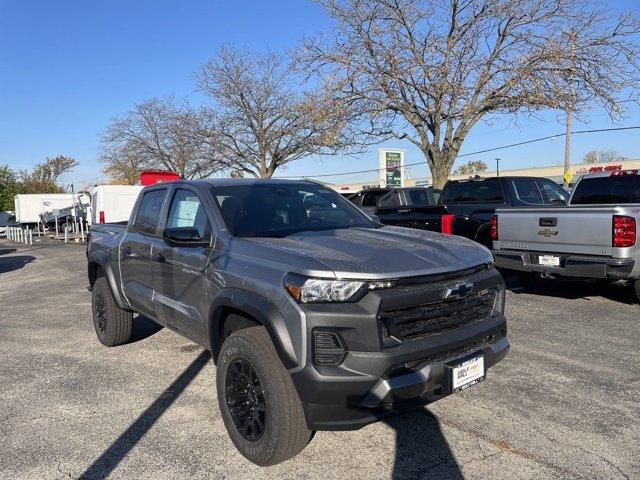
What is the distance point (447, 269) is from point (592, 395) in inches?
78.2

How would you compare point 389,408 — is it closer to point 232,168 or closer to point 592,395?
point 592,395

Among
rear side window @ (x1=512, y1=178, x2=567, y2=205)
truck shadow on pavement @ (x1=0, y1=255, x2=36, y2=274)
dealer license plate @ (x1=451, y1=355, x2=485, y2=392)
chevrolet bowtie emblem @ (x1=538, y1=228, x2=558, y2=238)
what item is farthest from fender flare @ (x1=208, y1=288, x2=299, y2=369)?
truck shadow on pavement @ (x1=0, y1=255, x2=36, y2=274)

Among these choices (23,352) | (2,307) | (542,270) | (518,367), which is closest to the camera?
(518,367)

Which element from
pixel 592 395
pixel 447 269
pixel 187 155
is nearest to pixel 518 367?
pixel 592 395

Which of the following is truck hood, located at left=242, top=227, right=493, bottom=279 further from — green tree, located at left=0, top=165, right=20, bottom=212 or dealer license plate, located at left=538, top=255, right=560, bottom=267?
green tree, located at left=0, top=165, right=20, bottom=212

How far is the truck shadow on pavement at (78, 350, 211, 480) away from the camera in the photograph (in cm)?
321

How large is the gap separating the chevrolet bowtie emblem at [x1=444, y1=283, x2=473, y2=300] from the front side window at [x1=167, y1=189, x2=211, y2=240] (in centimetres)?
171

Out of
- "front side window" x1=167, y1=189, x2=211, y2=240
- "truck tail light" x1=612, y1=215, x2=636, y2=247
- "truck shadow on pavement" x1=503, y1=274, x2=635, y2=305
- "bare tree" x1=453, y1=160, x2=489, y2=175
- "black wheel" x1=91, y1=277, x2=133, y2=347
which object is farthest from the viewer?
"bare tree" x1=453, y1=160, x2=489, y2=175

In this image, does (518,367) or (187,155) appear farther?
(187,155)

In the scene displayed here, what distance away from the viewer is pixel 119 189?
23.2 m

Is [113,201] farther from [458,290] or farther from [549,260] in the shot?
[458,290]

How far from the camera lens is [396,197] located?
12742 millimetres

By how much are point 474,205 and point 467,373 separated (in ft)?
22.9

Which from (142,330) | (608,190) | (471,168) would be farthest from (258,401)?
(471,168)
